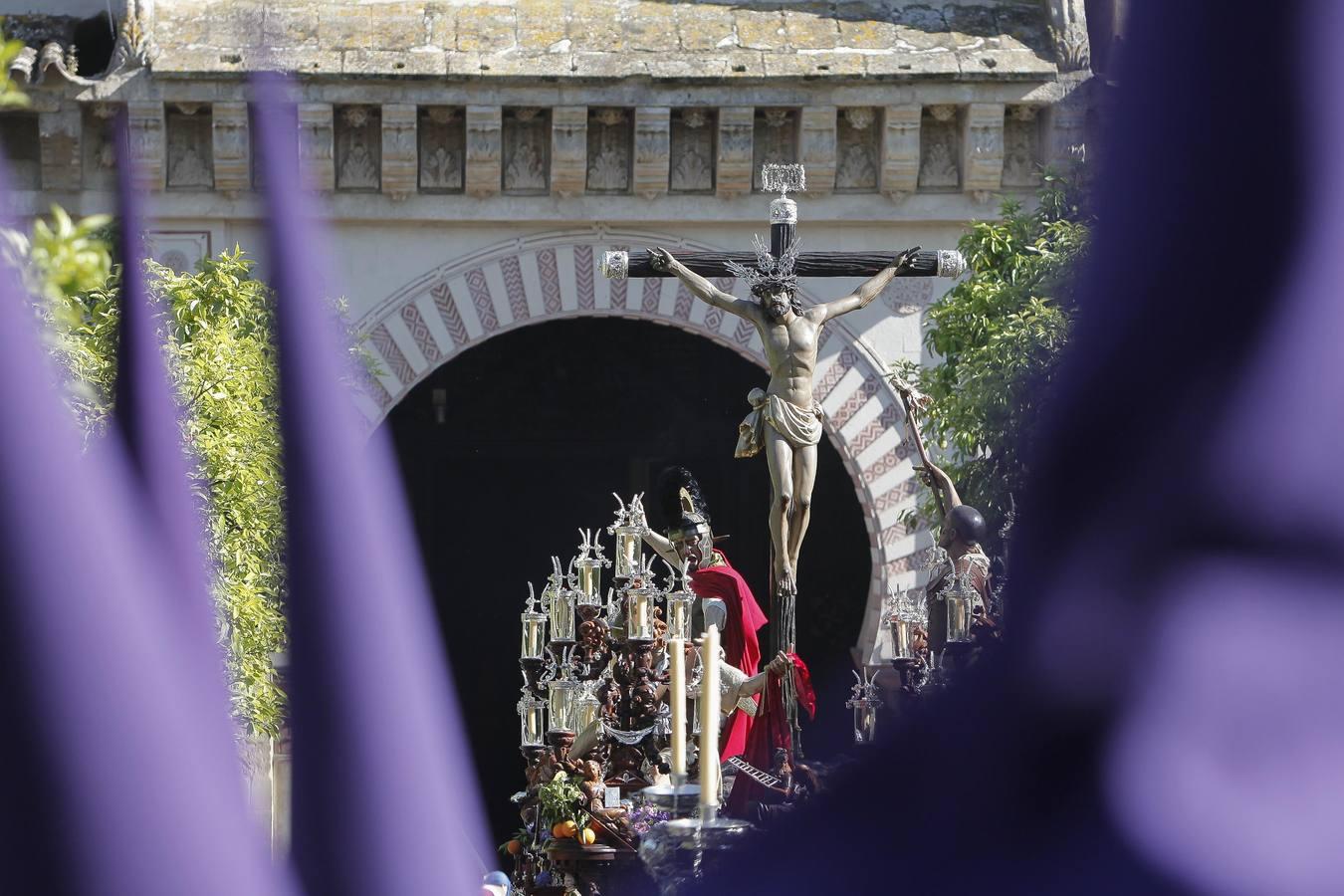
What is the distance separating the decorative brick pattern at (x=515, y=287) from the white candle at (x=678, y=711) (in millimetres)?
8981

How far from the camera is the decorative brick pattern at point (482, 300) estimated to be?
14.5 metres

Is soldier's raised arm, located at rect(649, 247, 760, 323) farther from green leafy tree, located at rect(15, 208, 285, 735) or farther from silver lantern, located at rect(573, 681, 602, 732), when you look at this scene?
green leafy tree, located at rect(15, 208, 285, 735)

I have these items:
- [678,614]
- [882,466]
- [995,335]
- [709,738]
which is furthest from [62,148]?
[709,738]

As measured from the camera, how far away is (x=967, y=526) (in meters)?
8.56

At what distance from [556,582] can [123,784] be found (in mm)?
5607

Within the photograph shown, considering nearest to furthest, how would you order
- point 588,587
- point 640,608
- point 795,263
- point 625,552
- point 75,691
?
point 75,691 < point 640,608 < point 588,587 < point 625,552 < point 795,263

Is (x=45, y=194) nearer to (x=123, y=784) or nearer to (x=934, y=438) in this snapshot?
(x=934, y=438)

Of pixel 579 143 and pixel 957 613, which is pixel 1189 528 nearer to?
pixel 957 613

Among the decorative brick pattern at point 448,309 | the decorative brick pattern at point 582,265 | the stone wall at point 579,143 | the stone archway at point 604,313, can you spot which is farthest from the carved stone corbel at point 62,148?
the decorative brick pattern at point 582,265

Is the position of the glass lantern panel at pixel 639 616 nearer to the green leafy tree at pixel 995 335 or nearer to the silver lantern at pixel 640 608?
the silver lantern at pixel 640 608

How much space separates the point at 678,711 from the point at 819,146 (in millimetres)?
9293

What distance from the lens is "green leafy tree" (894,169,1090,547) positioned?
444 inches

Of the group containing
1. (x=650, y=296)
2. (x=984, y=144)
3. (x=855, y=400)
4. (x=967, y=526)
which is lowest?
(x=855, y=400)

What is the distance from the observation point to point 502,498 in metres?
18.4
